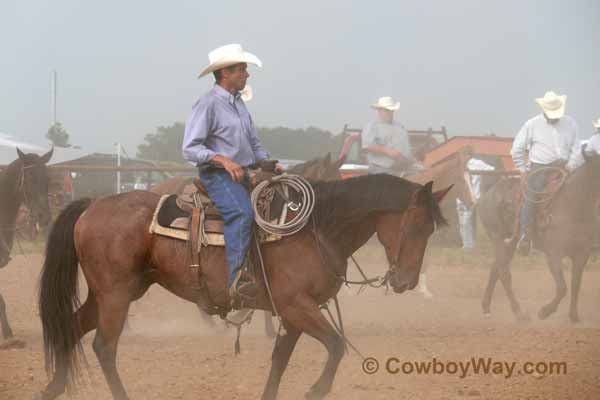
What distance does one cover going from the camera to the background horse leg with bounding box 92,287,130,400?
17.4 ft

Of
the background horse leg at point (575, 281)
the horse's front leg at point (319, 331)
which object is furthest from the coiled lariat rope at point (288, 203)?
the background horse leg at point (575, 281)

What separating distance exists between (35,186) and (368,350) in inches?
157

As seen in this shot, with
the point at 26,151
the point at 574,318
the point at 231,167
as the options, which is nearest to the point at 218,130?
the point at 231,167

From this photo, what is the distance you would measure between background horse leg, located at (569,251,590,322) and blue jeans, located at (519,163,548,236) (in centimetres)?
72

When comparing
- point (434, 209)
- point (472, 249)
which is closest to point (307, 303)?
point (434, 209)

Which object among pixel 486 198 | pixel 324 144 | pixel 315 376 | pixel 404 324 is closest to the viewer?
pixel 315 376

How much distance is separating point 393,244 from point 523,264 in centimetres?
921

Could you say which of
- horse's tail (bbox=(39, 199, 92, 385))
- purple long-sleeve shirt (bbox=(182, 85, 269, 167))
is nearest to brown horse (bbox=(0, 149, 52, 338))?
horse's tail (bbox=(39, 199, 92, 385))

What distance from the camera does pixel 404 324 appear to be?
29.3ft

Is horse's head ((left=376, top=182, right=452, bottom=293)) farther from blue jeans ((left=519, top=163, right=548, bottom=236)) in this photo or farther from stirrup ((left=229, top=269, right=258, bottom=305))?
blue jeans ((left=519, top=163, right=548, bottom=236))

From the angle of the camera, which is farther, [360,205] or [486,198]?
[486,198]

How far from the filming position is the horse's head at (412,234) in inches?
206

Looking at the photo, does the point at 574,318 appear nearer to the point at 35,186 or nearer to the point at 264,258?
the point at 264,258

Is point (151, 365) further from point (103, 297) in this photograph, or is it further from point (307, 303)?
point (307, 303)
